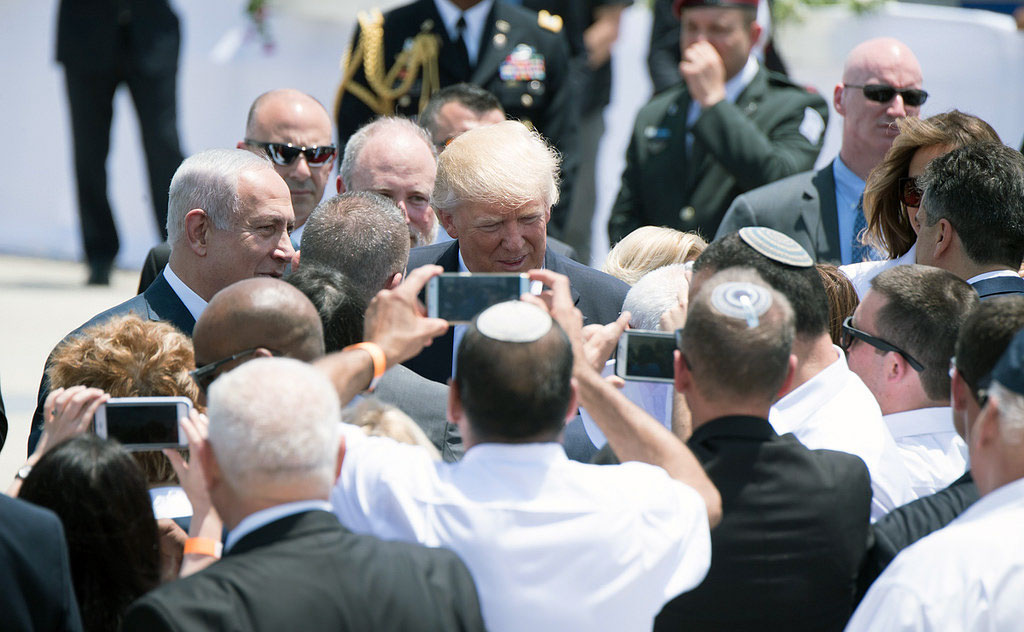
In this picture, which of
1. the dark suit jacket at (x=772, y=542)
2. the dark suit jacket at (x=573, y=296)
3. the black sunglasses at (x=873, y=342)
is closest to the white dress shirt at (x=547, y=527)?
the dark suit jacket at (x=772, y=542)

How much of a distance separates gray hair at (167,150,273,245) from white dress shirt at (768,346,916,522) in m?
1.93

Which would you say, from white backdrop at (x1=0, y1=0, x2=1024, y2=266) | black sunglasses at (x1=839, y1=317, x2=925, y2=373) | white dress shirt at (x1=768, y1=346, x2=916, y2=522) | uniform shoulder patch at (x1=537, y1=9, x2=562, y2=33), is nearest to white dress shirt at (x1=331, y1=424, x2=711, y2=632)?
white dress shirt at (x1=768, y1=346, x2=916, y2=522)

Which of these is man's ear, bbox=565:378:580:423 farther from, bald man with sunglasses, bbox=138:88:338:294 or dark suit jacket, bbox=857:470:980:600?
bald man with sunglasses, bbox=138:88:338:294

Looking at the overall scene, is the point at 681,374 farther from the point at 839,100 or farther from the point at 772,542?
the point at 839,100

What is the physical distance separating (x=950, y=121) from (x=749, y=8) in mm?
1870

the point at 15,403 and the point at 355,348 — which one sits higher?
the point at 355,348

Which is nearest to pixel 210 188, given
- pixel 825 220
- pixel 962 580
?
pixel 825 220

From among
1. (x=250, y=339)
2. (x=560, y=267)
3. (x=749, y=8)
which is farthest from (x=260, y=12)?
(x=250, y=339)

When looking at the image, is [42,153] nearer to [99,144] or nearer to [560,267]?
[99,144]

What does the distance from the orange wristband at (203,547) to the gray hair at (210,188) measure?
177 cm

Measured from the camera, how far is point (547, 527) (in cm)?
212

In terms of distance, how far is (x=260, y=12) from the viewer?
860cm

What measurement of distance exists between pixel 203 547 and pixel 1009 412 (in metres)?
1.48

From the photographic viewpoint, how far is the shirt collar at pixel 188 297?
3.80 m
